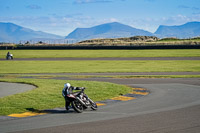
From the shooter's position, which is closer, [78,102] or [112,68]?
[78,102]

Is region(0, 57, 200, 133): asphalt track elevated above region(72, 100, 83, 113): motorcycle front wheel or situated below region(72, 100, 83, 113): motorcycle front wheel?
below

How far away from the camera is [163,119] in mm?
11805

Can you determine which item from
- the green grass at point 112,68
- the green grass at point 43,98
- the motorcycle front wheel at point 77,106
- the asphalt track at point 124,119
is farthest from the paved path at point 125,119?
the green grass at point 112,68

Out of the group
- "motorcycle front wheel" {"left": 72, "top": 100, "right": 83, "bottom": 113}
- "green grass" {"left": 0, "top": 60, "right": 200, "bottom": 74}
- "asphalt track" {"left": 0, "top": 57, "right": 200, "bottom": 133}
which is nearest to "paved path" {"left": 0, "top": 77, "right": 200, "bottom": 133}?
"asphalt track" {"left": 0, "top": 57, "right": 200, "bottom": 133}

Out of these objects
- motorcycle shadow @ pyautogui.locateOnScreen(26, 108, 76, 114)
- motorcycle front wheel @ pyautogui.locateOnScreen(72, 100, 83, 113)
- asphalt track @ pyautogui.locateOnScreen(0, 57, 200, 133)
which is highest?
motorcycle front wheel @ pyautogui.locateOnScreen(72, 100, 83, 113)

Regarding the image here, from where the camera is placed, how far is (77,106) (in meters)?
13.4

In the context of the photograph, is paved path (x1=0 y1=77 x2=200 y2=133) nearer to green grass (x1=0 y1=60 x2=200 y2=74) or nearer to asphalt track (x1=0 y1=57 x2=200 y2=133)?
asphalt track (x1=0 y1=57 x2=200 y2=133)

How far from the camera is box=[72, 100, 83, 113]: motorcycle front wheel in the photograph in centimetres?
1323

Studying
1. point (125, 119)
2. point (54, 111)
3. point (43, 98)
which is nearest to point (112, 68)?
point (43, 98)

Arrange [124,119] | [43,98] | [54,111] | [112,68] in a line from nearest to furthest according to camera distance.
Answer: [124,119], [54,111], [43,98], [112,68]

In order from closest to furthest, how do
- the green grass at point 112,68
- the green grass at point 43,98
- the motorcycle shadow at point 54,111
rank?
the motorcycle shadow at point 54,111 < the green grass at point 43,98 < the green grass at point 112,68

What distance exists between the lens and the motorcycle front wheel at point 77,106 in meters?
13.2

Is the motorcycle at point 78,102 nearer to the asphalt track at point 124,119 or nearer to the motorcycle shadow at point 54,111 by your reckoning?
the asphalt track at point 124,119

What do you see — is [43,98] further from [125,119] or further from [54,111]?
[125,119]
